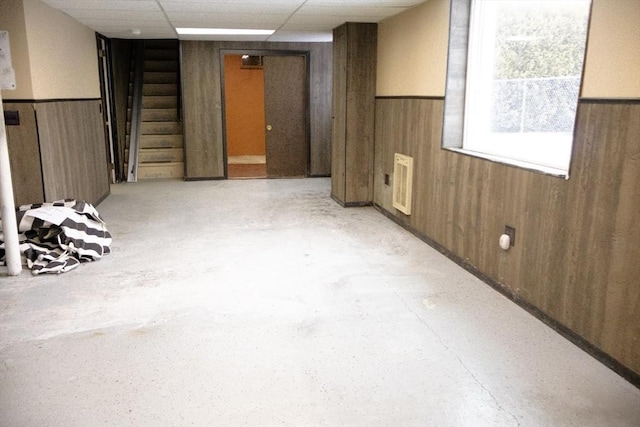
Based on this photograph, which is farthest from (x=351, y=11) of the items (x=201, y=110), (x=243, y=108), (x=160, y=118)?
(x=243, y=108)

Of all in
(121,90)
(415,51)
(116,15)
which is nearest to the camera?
(415,51)

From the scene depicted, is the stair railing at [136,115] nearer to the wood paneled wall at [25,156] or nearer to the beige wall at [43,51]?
the beige wall at [43,51]

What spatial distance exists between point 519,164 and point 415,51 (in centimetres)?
202

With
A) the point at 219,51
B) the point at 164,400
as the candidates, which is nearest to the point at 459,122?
the point at 164,400

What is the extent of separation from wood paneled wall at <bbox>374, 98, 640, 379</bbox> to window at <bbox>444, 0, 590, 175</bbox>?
19 centimetres

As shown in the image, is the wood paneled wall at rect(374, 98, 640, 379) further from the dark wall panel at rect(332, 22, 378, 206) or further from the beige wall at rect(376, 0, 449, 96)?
the dark wall panel at rect(332, 22, 378, 206)

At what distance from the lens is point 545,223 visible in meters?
3.01

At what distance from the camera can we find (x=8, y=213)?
12.1 feet

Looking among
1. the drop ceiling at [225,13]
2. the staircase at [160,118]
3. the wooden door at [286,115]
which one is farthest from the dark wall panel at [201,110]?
the drop ceiling at [225,13]

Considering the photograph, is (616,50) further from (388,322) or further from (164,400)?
(164,400)

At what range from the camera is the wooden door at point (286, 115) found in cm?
838

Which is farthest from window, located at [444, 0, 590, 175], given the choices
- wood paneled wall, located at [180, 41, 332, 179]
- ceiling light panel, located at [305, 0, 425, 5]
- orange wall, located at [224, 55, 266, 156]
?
orange wall, located at [224, 55, 266, 156]

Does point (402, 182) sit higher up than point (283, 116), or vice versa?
→ point (283, 116)

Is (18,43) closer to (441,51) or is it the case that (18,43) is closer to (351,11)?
(351,11)
